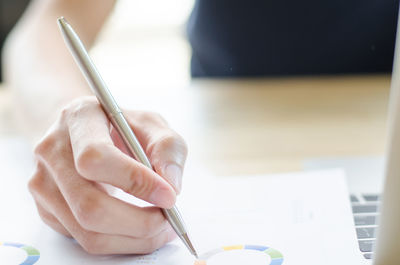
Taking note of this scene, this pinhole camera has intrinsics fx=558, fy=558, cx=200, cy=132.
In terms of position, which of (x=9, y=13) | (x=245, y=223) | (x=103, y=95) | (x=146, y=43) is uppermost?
(x=103, y=95)

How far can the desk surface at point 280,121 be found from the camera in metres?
0.65

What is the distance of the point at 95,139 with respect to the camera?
393 millimetres

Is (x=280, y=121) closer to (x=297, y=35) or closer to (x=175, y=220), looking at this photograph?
(x=297, y=35)

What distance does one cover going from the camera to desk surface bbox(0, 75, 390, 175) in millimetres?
654

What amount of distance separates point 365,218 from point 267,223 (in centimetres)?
8

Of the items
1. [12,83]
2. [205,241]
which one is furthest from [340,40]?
[205,241]

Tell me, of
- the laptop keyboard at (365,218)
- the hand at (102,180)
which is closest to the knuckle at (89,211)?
the hand at (102,180)

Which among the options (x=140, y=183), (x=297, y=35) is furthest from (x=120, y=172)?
(x=297, y=35)

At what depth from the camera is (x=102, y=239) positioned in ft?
1.31

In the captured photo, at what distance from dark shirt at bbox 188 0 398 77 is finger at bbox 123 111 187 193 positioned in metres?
0.59

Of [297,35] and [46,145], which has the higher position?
[46,145]

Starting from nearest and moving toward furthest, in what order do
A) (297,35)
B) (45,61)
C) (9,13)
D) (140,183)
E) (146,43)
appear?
(140,183)
(45,61)
(297,35)
(9,13)
(146,43)

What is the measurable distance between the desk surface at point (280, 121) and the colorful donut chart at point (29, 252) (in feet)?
0.77

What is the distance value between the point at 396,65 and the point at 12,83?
0.65 metres
